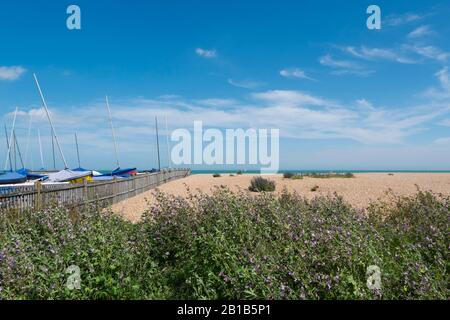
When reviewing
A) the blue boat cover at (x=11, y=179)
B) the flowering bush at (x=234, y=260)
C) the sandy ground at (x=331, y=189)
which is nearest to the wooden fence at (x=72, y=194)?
the sandy ground at (x=331, y=189)

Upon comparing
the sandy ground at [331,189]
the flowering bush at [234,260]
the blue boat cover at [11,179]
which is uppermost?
the blue boat cover at [11,179]

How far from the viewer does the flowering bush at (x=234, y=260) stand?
3742 millimetres

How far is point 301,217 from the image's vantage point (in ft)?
19.8

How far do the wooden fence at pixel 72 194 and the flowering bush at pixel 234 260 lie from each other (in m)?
2.45

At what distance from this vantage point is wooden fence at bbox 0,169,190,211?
9.77m

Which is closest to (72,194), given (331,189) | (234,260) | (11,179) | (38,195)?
(38,195)

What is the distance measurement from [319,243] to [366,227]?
1492 mm

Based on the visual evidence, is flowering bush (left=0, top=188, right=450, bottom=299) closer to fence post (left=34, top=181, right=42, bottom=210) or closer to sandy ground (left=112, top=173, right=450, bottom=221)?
sandy ground (left=112, top=173, right=450, bottom=221)

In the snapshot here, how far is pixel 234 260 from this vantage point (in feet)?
14.4

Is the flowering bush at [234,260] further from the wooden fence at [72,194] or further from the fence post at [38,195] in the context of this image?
the fence post at [38,195]

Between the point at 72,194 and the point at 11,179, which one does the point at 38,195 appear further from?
the point at 11,179

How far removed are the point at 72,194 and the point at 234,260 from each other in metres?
10.8

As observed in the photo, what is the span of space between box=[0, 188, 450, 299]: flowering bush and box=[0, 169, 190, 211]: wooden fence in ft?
8.05

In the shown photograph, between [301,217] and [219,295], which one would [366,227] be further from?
[219,295]
